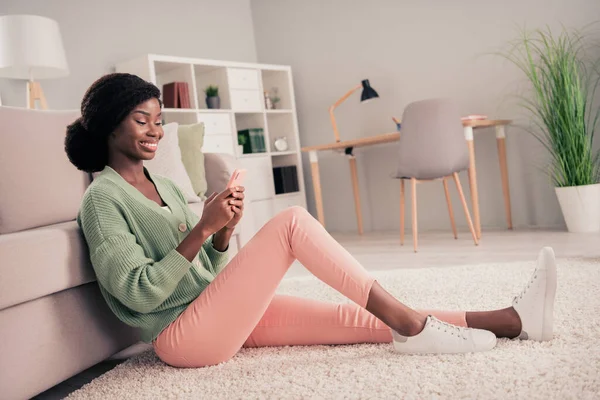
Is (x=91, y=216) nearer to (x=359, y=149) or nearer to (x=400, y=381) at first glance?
(x=400, y=381)

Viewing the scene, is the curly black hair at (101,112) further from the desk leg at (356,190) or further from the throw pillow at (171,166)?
the desk leg at (356,190)

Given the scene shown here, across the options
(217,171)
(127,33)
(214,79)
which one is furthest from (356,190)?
(127,33)

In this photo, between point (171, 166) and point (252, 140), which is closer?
point (171, 166)

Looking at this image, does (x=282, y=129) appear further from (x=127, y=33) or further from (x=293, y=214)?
(x=293, y=214)

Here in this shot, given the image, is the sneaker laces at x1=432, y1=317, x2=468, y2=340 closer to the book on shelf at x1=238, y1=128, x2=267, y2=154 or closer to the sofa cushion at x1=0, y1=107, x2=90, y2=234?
the sofa cushion at x1=0, y1=107, x2=90, y2=234

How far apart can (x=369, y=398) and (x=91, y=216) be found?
764 mm

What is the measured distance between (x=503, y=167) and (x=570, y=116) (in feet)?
2.17

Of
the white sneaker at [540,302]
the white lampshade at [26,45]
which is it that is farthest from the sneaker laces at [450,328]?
the white lampshade at [26,45]

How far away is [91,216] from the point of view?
1419mm

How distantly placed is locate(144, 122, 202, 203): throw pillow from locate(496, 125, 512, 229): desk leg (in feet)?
7.10

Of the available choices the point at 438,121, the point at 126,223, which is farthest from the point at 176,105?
the point at 126,223

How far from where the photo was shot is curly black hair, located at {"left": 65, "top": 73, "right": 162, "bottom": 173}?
4.78ft

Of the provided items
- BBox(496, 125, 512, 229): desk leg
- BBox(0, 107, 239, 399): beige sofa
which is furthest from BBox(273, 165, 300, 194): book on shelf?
BBox(0, 107, 239, 399): beige sofa

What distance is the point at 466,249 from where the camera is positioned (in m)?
3.37
